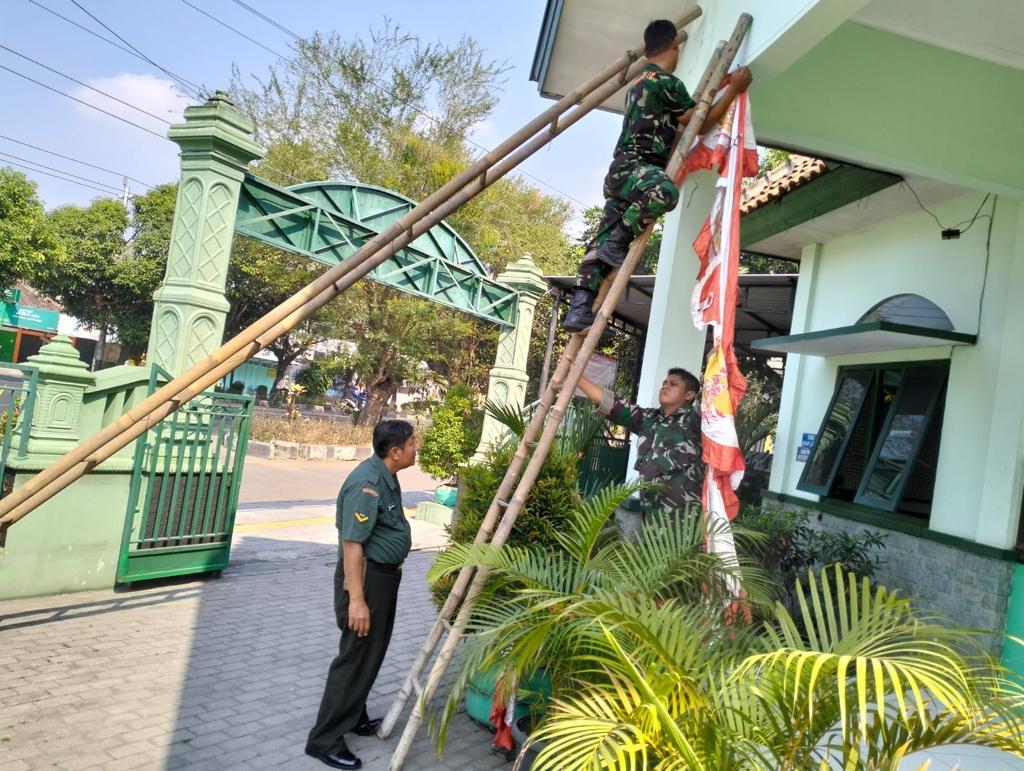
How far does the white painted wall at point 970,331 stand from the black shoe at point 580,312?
3.40m

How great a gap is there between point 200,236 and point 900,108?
514 centimetres

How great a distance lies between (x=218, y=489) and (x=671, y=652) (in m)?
5.04

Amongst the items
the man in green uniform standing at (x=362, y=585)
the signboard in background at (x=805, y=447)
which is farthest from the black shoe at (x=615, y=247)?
the signboard in background at (x=805, y=447)

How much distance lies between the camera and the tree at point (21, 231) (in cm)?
2169

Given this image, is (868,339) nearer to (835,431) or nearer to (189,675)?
(835,431)

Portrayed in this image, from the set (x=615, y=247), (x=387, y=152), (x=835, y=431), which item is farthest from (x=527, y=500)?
(x=387, y=152)

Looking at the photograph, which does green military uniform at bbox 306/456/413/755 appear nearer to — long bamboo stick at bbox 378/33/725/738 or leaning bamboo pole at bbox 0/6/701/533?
long bamboo stick at bbox 378/33/725/738

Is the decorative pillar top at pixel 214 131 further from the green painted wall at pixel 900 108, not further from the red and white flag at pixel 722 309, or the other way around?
the green painted wall at pixel 900 108

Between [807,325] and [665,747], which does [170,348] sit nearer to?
[665,747]

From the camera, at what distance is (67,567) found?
532cm

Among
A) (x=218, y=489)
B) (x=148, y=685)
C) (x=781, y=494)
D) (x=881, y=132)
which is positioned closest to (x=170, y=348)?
(x=218, y=489)

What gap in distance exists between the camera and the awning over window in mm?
5105

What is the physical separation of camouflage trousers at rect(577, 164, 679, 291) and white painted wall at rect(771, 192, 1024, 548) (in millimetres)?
3349

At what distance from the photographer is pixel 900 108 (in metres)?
4.34
